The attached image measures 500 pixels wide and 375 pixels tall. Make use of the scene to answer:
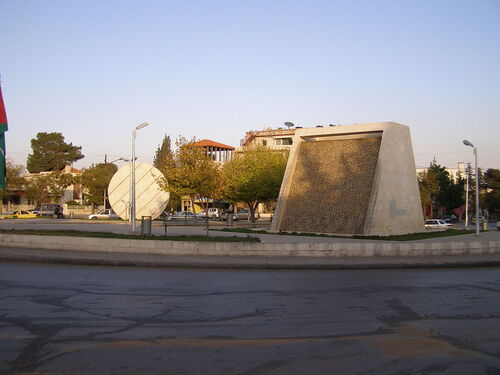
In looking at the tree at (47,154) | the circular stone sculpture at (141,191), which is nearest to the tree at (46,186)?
the tree at (47,154)

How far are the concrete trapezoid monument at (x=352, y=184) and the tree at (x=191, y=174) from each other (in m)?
12.2

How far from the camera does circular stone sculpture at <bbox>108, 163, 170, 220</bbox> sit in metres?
44.4

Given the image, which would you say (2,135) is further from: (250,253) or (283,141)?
(283,141)

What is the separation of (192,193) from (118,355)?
3707cm

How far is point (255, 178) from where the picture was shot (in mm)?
47812

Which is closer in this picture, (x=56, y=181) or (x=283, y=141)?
(x=56, y=181)

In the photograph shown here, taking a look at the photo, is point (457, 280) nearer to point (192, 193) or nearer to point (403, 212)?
point (403, 212)

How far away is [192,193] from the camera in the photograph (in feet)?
142

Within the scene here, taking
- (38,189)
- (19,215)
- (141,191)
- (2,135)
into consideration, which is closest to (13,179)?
(38,189)

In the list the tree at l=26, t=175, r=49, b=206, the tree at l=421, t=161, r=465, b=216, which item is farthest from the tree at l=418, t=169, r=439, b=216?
the tree at l=26, t=175, r=49, b=206

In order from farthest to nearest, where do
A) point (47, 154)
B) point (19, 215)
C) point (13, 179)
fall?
point (47, 154) → point (13, 179) → point (19, 215)

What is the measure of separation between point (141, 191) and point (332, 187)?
20.0 meters

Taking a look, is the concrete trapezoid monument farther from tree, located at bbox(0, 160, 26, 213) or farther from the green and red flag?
tree, located at bbox(0, 160, 26, 213)

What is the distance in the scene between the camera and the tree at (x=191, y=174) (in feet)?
139
